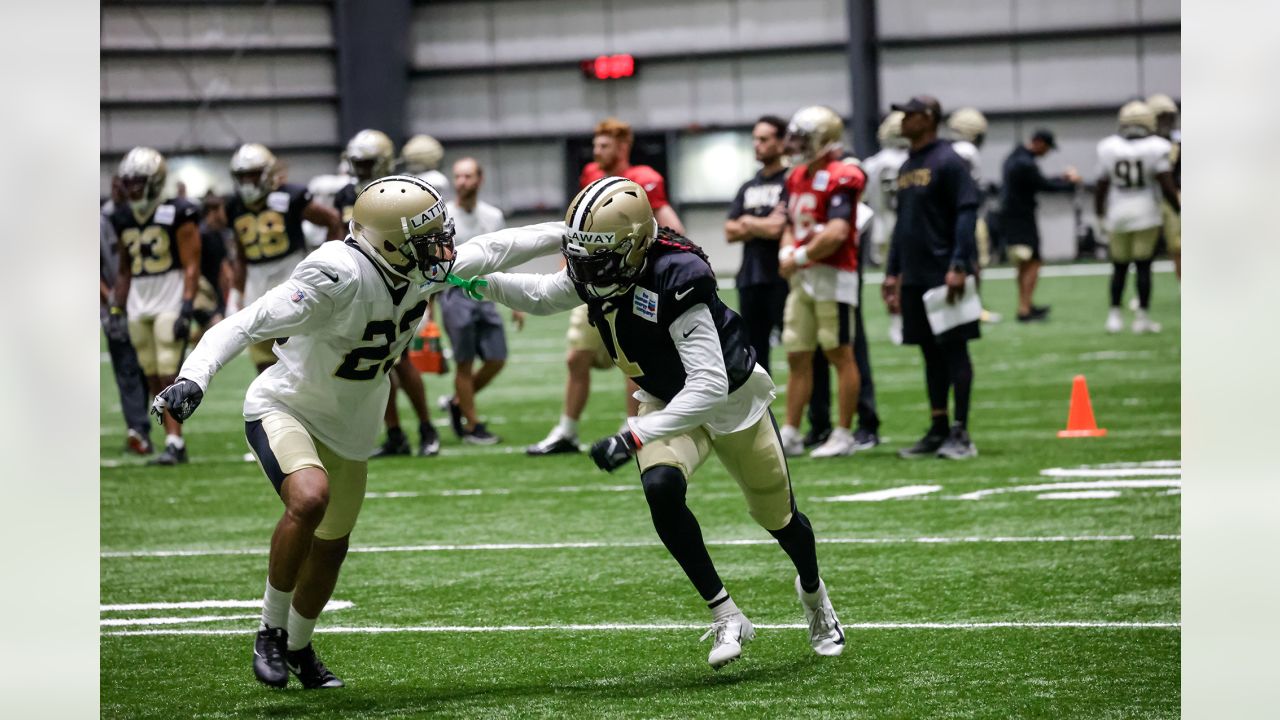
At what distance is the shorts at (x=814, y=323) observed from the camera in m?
8.85

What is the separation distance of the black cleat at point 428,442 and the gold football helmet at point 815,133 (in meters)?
2.64

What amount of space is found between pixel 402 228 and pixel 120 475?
5704mm

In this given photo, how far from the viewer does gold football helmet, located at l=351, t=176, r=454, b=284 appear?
4461 millimetres

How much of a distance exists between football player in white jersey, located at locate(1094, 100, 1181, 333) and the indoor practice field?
143 inches

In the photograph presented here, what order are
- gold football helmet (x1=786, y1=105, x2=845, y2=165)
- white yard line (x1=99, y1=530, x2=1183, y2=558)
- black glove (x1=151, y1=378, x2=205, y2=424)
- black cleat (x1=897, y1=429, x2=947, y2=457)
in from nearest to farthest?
1. black glove (x1=151, y1=378, x2=205, y2=424)
2. white yard line (x1=99, y1=530, x2=1183, y2=558)
3. gold football helmet (x1=786, y1=105, x2=845, y2=165)
4. black cleat (x1=897, y1=429, x2=947, y2=457)

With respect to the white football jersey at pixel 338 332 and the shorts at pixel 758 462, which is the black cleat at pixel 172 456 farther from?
the shorts at pixel 758 462

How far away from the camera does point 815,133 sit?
344 inches

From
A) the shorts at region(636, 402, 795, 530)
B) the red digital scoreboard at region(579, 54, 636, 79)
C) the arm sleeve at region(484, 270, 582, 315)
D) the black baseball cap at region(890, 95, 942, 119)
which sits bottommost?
the shorts at region(636, 402, 795, 530)

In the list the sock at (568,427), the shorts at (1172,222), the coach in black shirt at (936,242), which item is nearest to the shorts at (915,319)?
→ the coach in black shirt at (936,242)

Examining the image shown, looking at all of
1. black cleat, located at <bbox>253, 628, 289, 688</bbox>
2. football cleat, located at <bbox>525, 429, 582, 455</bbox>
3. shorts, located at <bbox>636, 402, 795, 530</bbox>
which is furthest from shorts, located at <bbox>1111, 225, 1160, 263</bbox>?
black cleat, located at <bbox>253, 628, 289, 688</bbox>

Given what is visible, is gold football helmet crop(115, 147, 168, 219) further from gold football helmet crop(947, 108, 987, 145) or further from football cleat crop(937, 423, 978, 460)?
gold football helmet crop(947, 108, 987, 145)
